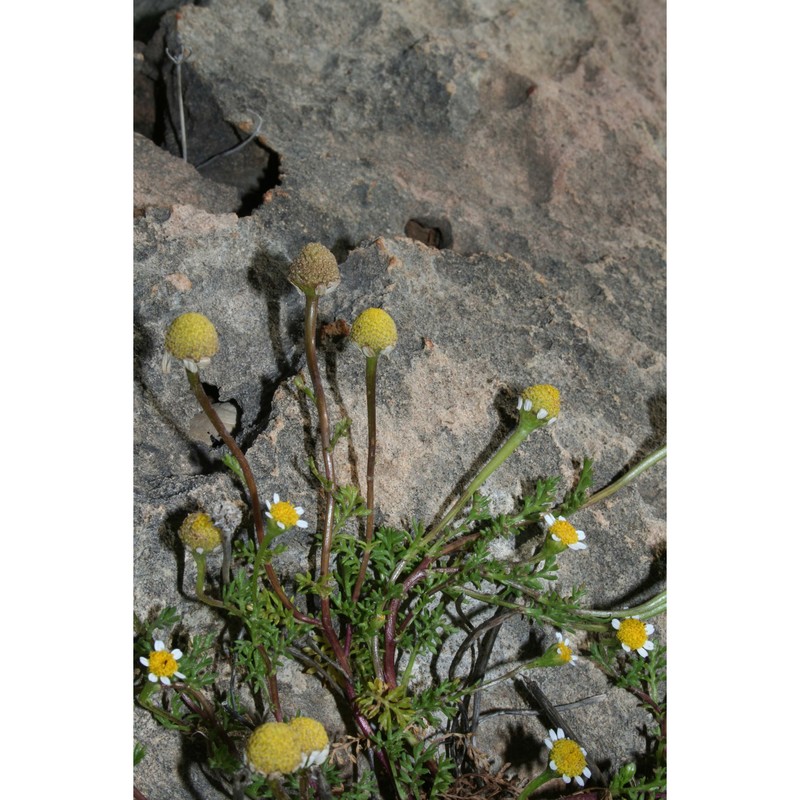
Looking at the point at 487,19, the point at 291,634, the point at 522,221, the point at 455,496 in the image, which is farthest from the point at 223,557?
the point at 487,19

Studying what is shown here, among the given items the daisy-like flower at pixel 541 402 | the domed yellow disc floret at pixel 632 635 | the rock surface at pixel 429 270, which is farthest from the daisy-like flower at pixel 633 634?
the daisy-like flower at pixel 541 402

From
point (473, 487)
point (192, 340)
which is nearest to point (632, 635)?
point (473, 487)

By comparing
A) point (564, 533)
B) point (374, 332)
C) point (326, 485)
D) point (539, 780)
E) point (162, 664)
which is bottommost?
point (162, 664)

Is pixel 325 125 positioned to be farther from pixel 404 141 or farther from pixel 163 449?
pixel 163 449

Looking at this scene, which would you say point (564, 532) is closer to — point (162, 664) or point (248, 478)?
point (248, 478)

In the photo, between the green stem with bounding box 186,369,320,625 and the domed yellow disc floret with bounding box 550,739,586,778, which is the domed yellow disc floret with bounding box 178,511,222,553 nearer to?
the green stem with bounding box 186,369,320,625

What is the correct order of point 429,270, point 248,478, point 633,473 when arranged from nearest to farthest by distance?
point 248,478 < point 633,473 < point 429,270
